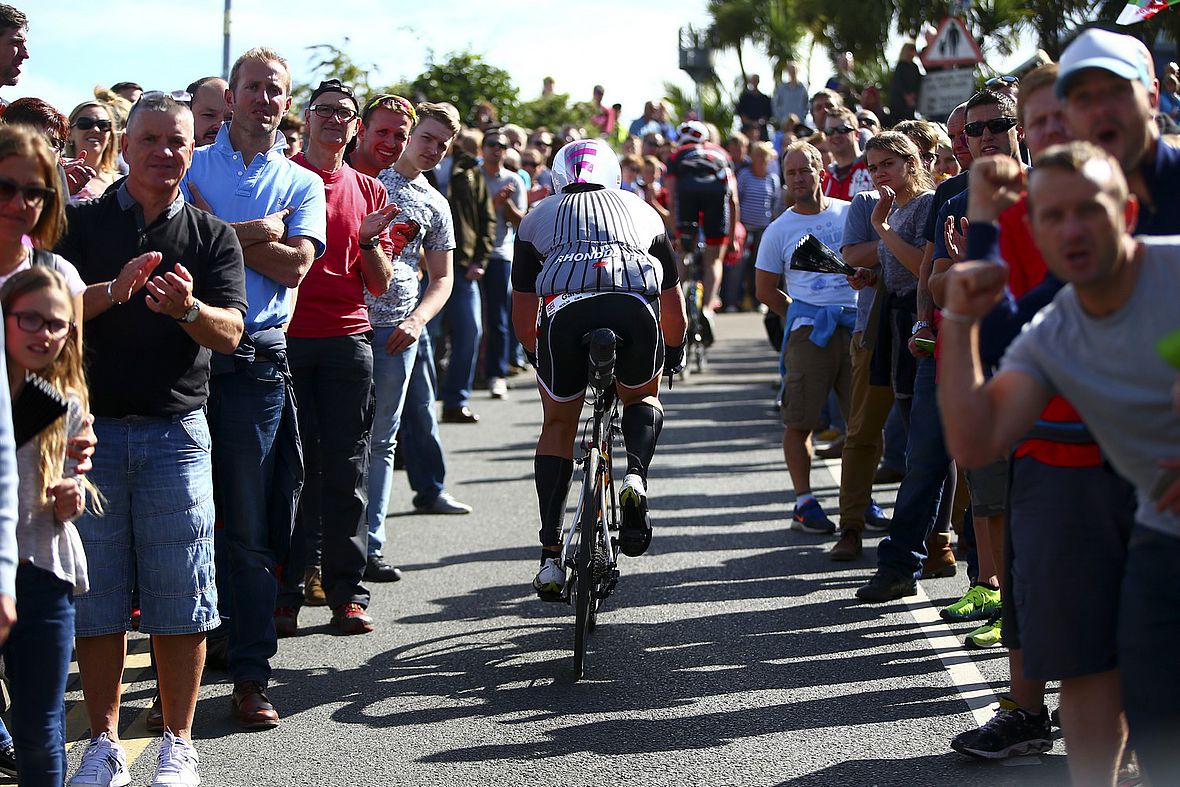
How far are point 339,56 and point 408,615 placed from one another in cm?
1063

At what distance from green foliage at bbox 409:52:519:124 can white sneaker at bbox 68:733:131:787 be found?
1837 cm

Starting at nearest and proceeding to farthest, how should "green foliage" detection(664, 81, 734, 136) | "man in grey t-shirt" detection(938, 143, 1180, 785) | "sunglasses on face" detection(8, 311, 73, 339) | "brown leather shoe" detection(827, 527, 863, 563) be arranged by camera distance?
1. "man in grey t-shirt" detection(938, 143, 1180, 785)
2. "sunglasses on face" detection(8, 311, 73, 339)
3. "brown leather shoe" detection(827, 527, 863, 563)
4. "green foliage" detection(664, 81, 734, 136)

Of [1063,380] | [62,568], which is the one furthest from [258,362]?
[1063,380]

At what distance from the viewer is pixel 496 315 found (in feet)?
46.9

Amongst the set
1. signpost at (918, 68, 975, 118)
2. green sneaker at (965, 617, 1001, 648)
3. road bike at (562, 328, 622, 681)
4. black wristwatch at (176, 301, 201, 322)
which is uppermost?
signpost at (918, 68, 975, 118)

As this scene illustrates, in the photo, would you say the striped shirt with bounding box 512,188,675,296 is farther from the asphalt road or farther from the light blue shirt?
the asphalt road

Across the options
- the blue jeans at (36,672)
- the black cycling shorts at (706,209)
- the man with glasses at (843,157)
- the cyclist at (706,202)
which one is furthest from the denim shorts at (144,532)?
the black cycling shorts at (706,209)

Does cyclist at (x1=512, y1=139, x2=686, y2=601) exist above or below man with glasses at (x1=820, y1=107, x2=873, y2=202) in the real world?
below

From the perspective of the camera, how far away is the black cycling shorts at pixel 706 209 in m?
15.3

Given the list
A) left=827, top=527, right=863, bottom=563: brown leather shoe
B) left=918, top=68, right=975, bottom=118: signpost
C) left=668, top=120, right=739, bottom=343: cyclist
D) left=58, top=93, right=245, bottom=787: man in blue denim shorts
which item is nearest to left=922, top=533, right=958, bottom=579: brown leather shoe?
left=827, top=527, right=863, bottom=563: brown leather shoe

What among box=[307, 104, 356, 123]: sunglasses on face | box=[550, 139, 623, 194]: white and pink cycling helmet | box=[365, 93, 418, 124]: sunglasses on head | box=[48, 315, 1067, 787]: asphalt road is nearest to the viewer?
box=[48, 315, 1067, 787]: asphalt road

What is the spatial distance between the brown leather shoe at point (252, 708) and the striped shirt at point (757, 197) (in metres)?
14.8

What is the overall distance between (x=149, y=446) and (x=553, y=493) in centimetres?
210

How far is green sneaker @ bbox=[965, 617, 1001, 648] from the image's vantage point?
241 inches
